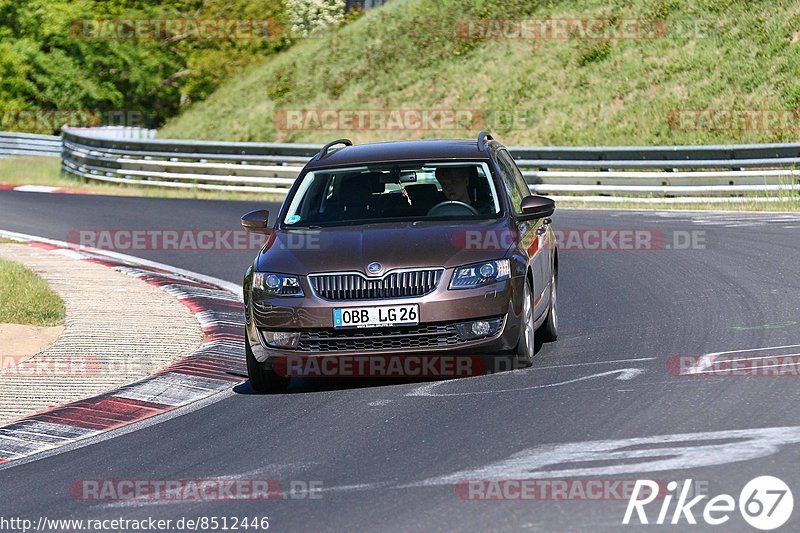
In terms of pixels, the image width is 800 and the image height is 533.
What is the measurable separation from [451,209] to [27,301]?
17.3 ft

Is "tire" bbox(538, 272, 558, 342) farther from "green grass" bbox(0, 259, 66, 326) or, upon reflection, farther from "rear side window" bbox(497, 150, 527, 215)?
"green grass" bbox(0, 259, 66, 326)

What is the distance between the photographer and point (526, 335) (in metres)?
9.58

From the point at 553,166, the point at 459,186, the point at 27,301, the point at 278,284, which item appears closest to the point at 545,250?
the point at 459,186

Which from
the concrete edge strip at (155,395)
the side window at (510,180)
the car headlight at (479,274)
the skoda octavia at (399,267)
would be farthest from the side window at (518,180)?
the concrete edge strip at (155,395)

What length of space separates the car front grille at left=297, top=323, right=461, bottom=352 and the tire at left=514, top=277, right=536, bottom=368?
557 mm

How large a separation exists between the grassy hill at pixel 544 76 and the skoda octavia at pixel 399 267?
2341cm

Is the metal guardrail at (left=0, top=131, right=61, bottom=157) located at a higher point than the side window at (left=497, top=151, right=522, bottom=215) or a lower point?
lower

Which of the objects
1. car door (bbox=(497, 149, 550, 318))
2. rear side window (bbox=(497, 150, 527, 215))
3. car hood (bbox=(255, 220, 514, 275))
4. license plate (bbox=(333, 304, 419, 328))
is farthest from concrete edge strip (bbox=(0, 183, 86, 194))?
license plate (bbox=(333, 304, 419, 328))

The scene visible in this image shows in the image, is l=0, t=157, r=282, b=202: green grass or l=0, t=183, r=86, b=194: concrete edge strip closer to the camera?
l=0, t=157, r=282, b=202: green grass

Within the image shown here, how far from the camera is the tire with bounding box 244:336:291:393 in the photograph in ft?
31.1

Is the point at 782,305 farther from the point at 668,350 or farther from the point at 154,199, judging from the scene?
the point at 154,199

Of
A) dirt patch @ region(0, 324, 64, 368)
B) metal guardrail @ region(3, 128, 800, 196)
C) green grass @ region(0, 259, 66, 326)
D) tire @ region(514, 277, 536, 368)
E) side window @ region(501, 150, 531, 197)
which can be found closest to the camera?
tire @ region(514, 277, 536, 368)

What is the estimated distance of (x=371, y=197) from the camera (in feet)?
33.9

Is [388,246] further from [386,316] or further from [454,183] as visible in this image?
[454,183]
